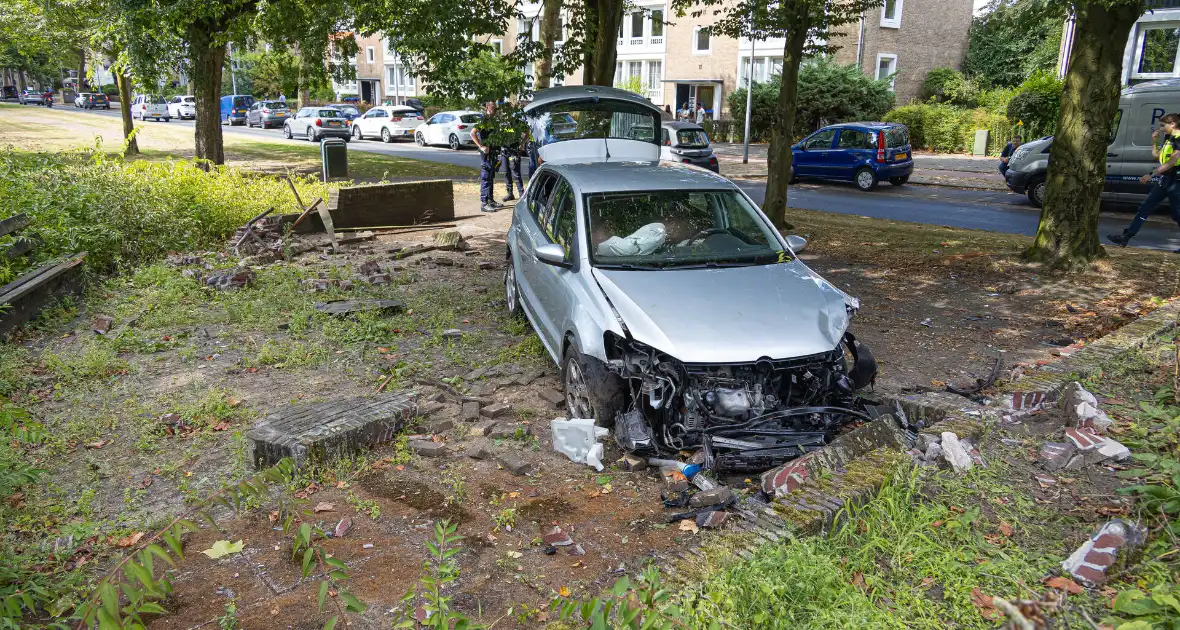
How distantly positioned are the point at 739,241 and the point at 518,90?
6217 mm

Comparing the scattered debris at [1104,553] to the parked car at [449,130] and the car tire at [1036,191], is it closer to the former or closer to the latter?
the car tire at [1036,191]

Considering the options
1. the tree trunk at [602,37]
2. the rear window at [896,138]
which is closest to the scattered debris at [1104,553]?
the tree trunk at [602,37]

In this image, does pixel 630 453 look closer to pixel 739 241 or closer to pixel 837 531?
pixel 837 531

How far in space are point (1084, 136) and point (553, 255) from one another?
7236 millimetres

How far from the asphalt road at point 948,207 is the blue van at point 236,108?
116 feet

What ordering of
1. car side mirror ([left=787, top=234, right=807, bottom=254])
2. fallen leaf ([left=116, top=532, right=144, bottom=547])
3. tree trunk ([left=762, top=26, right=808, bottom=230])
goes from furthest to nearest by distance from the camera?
tree trunk ([left=762, top=26, right=808, bottom=230]) → car side mirror ([left=787, top=234, right=807, bottom=254]) → fallen leaf ([left=116, top=532, right=144, bottom=547])

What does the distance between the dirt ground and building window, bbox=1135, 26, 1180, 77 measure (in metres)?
24.9

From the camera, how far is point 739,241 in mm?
6297

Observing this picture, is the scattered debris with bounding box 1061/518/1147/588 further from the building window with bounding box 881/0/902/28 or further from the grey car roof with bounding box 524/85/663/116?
the building window with bounding box 881/0/902/28

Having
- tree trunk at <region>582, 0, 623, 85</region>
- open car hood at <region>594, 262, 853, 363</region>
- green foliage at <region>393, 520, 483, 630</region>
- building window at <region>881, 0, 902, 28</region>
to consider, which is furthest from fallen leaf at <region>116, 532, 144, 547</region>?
building window at <region>881, 0, 902, 28</region>

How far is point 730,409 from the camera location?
4918mm

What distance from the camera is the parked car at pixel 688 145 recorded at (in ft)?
70.6

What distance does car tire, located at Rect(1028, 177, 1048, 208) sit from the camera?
55.9 ft

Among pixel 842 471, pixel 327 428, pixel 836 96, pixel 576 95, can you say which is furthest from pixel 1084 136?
pixel 836 96
